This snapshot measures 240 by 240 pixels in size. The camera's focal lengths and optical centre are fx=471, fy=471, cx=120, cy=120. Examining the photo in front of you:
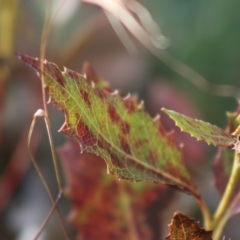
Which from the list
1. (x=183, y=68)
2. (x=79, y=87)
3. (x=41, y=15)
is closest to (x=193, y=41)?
(x=183, y=68)

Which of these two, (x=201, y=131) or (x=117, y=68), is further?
(x=117, y=68)

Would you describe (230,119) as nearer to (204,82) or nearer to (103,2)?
(103,2)

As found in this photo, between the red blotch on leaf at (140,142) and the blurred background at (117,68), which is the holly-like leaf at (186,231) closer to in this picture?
the red blotch on leaf at (140,142)

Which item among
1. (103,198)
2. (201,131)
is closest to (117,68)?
(103,198)

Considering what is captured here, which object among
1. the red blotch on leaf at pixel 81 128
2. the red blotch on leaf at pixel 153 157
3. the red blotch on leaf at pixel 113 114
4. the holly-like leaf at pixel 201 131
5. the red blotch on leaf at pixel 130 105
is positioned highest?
the red blotch on leaf at pixel 130 105

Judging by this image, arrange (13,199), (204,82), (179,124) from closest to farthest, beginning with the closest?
1. (179,124)
2. (13,199)
3. (204,82)

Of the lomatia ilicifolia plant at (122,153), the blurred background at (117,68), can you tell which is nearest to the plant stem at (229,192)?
the lomatia ilicifolia plant at (122,153)

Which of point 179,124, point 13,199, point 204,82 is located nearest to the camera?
point 179,124

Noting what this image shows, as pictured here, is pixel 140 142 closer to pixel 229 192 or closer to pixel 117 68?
pixel 229 192
